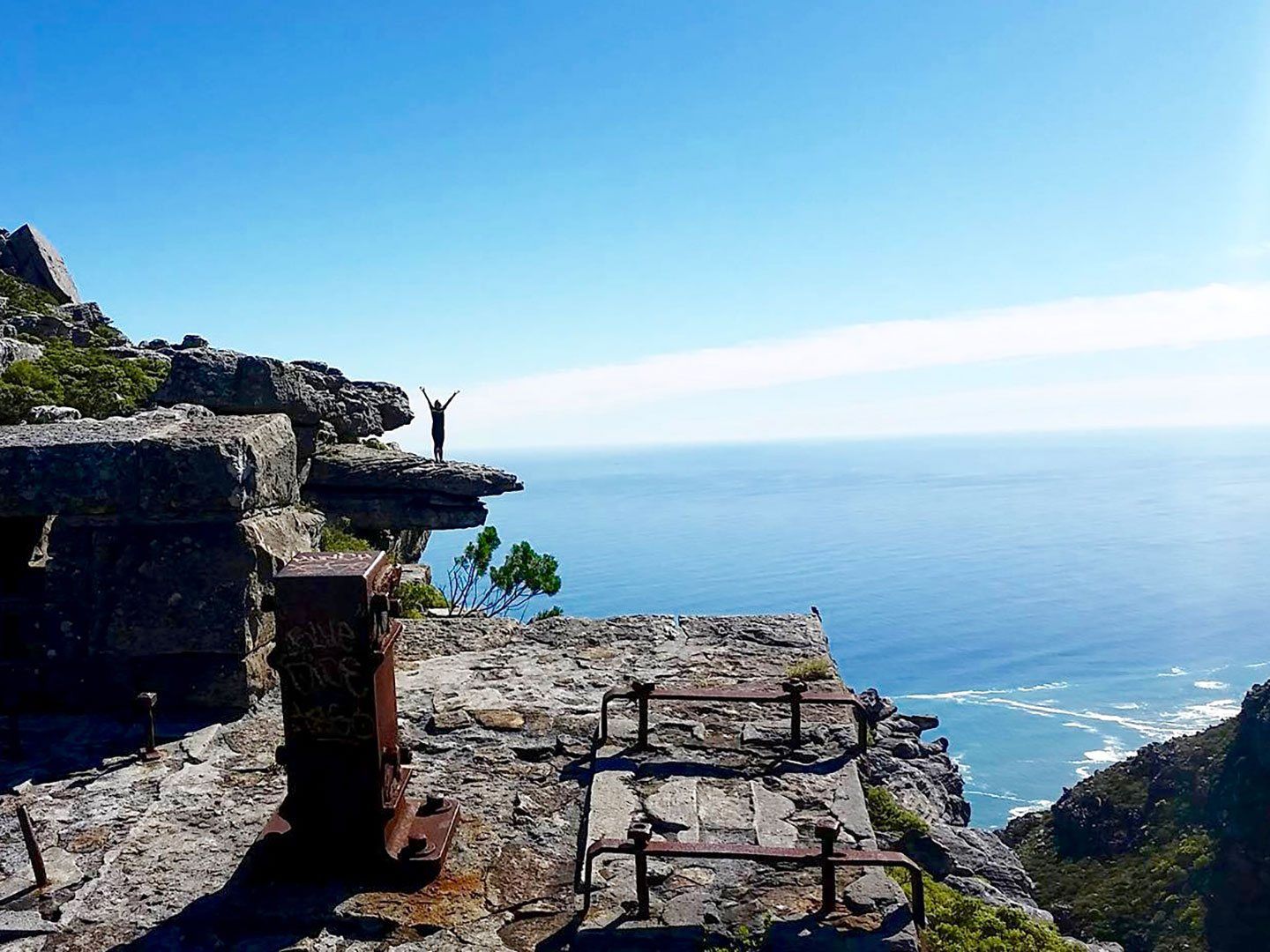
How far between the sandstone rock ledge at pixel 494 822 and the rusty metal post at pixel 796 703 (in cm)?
9

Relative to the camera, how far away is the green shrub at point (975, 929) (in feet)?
10.5

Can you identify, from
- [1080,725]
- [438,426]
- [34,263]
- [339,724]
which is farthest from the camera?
[1080,725]

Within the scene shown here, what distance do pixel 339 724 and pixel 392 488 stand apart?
45.9 ft

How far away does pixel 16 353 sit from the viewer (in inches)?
646

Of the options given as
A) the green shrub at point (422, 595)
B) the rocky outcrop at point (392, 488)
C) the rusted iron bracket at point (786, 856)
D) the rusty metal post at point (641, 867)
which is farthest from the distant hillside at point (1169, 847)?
the rusty metal post at point (641, 867)

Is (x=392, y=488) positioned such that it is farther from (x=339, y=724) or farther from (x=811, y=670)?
(x=339, y=724)

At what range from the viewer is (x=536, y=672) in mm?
5594

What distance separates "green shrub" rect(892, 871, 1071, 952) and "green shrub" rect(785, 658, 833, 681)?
144 centimetres

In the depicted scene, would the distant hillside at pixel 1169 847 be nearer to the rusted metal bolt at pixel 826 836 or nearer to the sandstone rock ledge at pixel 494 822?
the sandstone rock ledge at pixel 494 822

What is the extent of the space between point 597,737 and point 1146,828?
148 ft

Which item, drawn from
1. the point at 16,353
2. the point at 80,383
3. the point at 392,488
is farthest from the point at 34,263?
the point at 392,488

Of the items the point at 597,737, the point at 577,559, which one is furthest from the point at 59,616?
the point at 577,559

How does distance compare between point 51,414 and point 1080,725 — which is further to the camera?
point 1080,725

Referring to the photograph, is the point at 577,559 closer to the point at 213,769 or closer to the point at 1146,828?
the point at 1146,828
